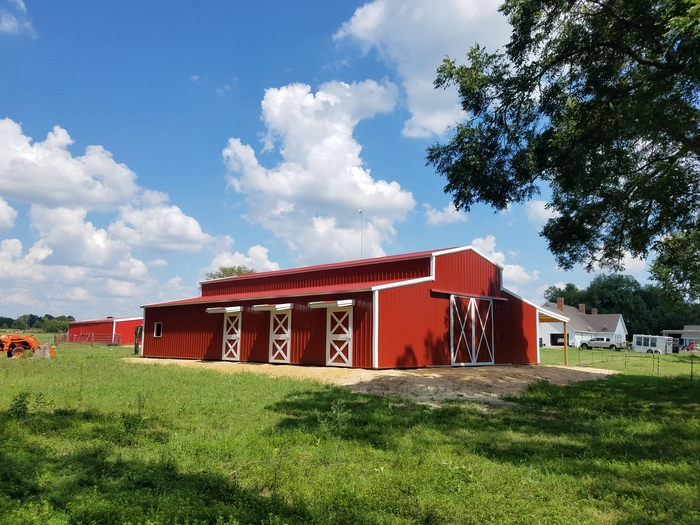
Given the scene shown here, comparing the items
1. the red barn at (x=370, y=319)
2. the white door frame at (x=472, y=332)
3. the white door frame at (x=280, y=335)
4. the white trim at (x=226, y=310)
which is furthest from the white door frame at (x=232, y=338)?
the white door frame at (x=472, y=332)

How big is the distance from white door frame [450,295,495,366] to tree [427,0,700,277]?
5.80m

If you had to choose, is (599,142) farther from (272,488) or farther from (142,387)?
(142,387)

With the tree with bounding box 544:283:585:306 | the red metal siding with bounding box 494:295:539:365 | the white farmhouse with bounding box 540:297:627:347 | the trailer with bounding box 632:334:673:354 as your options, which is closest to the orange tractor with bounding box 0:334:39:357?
the red metal siding with bounding box 494:295:539:365

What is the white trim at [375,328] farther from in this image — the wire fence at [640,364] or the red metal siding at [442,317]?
the wire fence at [640,364]

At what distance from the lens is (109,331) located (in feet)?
166

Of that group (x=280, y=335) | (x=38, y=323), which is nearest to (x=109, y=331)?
(x=280, y=335)

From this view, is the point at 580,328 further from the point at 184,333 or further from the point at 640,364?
the point at 184,333

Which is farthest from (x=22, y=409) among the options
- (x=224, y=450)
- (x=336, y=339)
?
(x=336, y=339)

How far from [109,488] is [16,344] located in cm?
2665

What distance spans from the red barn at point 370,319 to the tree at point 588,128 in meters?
5.19

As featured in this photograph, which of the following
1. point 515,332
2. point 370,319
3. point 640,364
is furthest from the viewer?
point 640,364

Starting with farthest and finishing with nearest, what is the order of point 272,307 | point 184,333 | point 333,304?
point 184,333, point 272,307, point 333,304

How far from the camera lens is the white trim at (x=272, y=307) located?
791 inches

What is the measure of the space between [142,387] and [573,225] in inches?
524
